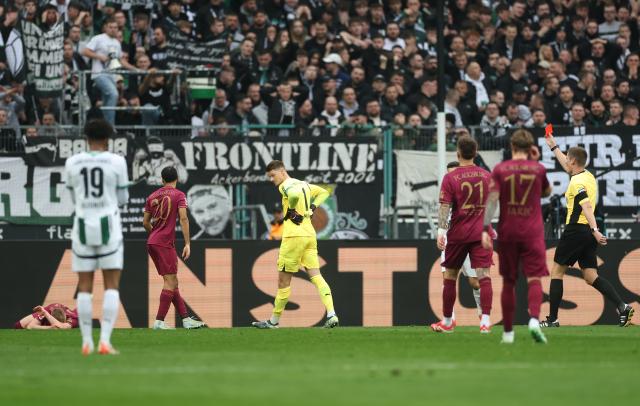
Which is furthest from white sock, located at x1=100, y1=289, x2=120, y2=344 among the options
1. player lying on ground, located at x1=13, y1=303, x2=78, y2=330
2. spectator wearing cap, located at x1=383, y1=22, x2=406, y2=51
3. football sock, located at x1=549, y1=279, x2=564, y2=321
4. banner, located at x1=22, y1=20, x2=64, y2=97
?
spectator wearing cap, located at x1=383, y1=22, x2=406, y2=51

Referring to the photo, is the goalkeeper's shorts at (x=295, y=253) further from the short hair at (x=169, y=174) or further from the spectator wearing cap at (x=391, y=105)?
the spectator wearing cap at (x=391, y=105)

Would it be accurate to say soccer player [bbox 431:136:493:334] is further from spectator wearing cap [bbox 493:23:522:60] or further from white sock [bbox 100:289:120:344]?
spectator wearing cap [bbox 493:23:522:60]

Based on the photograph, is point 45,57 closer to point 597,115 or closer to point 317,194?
point 317,194

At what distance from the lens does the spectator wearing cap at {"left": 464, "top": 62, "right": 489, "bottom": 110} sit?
86.5ft

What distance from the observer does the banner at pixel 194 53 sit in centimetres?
2472

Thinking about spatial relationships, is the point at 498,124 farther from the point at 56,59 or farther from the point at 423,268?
the point at 56,59

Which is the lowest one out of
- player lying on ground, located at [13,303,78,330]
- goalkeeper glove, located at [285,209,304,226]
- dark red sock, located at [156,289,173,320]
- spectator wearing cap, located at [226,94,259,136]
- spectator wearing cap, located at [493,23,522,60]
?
player lying on ground, located at [13,303,78,330]

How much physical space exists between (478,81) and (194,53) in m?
6.00

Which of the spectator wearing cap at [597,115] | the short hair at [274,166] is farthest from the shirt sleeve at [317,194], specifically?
the spectator wearing cap at [597,115]

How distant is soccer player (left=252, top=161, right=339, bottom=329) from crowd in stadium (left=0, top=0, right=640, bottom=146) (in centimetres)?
433

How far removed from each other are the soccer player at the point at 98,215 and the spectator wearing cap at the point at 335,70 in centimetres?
1329

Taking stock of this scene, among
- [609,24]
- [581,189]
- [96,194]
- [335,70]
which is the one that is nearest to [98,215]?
[96,194]

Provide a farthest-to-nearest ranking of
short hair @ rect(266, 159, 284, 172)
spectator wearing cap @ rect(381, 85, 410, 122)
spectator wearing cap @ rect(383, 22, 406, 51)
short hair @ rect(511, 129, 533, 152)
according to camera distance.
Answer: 1. spectator wearing cap @ rect(383, 22, 406, 51)
2. spectator wearing cap @ rect(381, 85, 410, 122)
3. short hair @ rect(266, 159, 284, 172)
4. short hair @ rect(511, 129, 533, 152)

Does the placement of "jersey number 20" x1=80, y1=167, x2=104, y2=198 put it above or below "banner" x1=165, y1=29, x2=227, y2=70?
below
